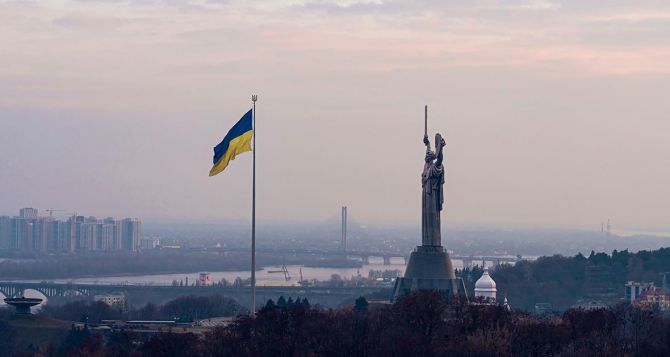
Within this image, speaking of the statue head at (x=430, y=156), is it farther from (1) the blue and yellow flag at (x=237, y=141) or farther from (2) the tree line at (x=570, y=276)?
(2) the tree line at (x=570, y=276)

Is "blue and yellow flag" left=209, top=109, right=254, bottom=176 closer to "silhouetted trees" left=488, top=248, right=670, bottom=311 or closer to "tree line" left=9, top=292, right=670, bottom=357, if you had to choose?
"tree line" left=9, top=292, right=670, bottom=357

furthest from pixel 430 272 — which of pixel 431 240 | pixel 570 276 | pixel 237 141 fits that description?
pixel 570 276

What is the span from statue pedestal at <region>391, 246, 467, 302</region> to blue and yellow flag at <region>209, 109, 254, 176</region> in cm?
965

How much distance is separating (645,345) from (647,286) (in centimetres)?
4683

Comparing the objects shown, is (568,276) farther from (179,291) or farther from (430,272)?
(179,291)

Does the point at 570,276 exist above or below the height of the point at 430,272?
above

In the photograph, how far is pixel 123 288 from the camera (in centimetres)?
16638

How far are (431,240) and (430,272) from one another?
0.94m

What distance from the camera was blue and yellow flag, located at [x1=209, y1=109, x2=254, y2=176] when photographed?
52.8 m

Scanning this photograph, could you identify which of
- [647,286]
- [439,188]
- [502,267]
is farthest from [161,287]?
[439,188]

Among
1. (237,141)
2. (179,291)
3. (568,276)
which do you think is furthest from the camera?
(179,291)

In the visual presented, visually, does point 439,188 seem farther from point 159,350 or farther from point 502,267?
point 502,267

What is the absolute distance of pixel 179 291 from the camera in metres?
156

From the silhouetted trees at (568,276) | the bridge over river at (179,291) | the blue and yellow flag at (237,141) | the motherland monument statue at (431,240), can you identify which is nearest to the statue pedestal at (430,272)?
the motherland monument statue at (431,240)
